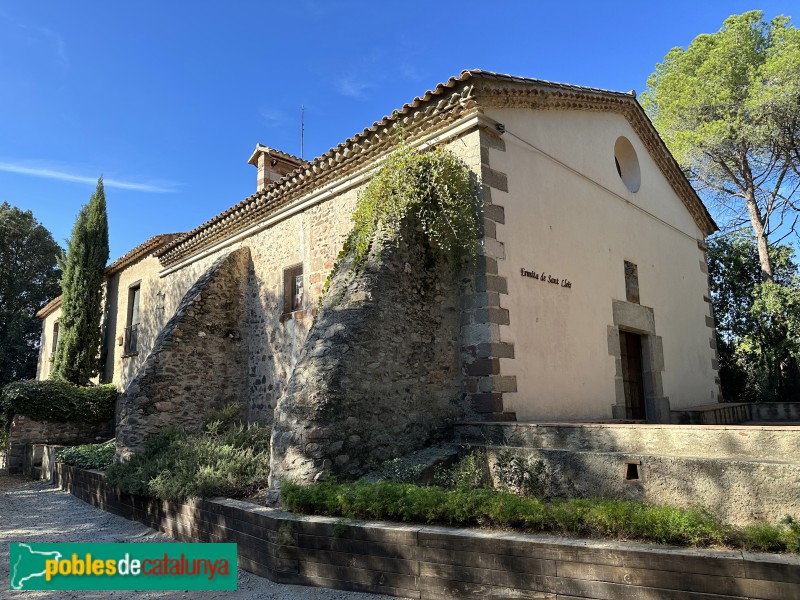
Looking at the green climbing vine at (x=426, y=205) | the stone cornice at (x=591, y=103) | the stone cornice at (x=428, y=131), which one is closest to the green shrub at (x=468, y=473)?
the green climbing vine at (x=426, y=205)

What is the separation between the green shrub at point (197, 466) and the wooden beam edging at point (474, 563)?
23.8 inches

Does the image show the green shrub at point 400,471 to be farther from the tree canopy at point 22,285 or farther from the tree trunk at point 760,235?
the tree canopy at point 22,285

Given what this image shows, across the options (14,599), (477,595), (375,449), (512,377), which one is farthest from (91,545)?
(512,377)

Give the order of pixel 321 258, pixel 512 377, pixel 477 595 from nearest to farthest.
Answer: pixel 477 595
pixel 512 377
pixel 321 258

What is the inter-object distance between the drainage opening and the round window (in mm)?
7450

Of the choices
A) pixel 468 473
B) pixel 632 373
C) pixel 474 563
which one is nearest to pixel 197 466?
pixel 468 473

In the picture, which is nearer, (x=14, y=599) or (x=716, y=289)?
(x=14, y=599)

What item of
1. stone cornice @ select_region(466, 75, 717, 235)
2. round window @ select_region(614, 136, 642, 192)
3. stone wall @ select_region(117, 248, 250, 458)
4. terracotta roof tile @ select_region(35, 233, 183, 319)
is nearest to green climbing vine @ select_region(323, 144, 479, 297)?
stone cornice @ select_region(466, 75, 717, 235)

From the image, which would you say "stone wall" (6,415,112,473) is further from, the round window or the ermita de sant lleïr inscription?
the round window

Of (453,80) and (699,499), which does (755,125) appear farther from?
(699,499)

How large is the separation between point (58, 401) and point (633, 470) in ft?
44.2

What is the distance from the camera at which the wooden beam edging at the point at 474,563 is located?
3.01 m

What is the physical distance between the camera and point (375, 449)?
5.79m

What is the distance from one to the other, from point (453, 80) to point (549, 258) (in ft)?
9.17
